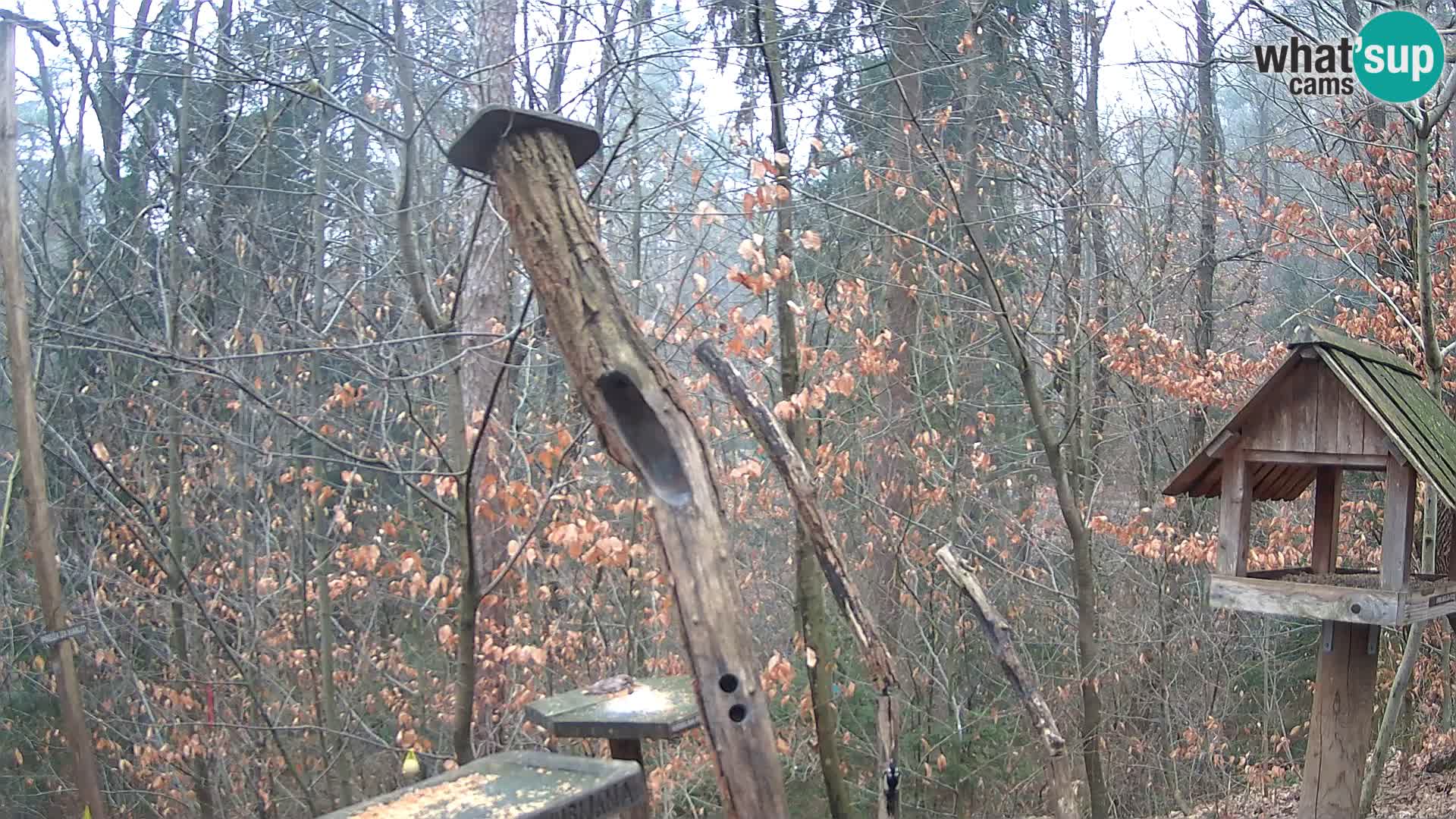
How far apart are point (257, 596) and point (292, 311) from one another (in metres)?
2.00

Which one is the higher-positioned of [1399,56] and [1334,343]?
[1399,56]

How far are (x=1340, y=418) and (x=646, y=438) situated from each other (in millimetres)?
2507

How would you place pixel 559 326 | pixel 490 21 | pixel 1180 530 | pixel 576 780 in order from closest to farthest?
pixel 576 780
pixel 559 326
pixel 490 21
pixel 1180 530

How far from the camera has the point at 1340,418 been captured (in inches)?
155

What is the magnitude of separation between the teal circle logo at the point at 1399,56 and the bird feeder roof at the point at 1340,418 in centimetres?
229

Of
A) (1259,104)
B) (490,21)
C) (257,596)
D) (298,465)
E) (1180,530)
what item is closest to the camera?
(490,21)

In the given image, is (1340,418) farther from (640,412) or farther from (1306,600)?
(640,412)

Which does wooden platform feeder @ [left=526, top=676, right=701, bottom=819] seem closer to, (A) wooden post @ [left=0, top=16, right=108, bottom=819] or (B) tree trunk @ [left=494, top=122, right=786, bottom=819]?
(B) tree trunk @ [left=494, top=122, right=786, bottom=819]

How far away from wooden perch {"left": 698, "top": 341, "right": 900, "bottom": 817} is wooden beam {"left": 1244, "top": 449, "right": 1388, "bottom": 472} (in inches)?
62.5

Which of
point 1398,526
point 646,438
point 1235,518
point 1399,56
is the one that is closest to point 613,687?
point 646,438

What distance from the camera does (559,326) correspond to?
3322mm

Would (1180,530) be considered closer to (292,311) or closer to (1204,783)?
(1204,783)

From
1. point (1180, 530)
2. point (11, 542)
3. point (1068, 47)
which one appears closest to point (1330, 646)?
point (1180, 530)

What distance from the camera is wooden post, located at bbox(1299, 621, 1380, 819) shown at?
4.21 meters
